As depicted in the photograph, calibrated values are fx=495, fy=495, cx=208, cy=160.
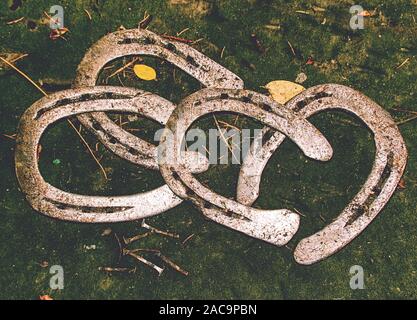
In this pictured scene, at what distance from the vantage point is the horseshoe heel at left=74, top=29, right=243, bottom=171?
83.3 inches

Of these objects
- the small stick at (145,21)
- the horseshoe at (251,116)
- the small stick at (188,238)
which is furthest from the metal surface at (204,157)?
the small stick at (145,21)

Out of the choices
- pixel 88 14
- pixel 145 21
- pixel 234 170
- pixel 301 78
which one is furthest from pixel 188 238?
pixel 88 14

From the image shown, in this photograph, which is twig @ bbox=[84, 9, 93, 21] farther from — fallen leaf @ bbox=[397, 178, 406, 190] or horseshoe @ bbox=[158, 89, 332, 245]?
fallen leaf @ bbox=[397, 178, 406, 190]

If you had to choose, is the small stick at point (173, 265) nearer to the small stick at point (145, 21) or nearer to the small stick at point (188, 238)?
the small stick at point (188, 238)

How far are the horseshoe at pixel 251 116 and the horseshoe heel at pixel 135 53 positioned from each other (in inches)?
2.9

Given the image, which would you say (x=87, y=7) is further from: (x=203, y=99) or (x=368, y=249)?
(x=368, y=249)

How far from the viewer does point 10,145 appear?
85.4 inches

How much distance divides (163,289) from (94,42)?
1129mm

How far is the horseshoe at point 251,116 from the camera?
2.05m

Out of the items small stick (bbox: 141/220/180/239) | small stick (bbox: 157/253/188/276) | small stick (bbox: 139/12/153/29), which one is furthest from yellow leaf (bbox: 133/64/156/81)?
small stick (bbox: 157/253/188/276)

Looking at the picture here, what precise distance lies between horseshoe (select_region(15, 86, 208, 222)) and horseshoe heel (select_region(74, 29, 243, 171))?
0.13ft
